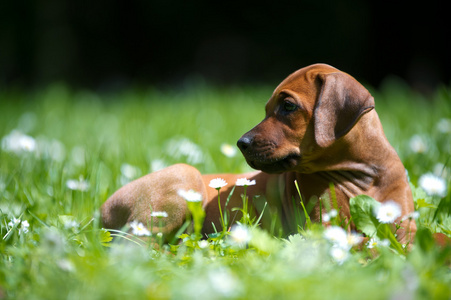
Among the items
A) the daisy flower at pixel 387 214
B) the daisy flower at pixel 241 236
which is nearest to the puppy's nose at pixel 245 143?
the daisy flower at pixel 241 236

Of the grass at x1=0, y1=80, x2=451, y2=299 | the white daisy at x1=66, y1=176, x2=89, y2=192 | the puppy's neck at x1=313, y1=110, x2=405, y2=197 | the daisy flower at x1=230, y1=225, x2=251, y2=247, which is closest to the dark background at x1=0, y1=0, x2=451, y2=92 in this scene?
the grass at x1=0, y1=80, x2=451, y2=299

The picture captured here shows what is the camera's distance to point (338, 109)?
99.0 inches

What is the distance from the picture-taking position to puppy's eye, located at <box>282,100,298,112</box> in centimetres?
262

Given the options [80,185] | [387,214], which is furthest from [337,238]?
[80,185]

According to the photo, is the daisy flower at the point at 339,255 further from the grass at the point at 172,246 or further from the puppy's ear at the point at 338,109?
the puppy's ear at the point at 338,109

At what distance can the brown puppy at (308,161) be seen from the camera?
2518mm

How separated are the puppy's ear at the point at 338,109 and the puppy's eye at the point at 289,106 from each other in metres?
0.12

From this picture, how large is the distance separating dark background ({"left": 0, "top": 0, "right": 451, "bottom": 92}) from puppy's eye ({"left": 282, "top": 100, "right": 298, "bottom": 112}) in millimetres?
7105

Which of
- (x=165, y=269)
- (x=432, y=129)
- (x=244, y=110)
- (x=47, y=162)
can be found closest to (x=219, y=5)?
(x=244, y=110)

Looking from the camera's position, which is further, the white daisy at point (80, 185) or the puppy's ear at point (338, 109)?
the white daisy at point (80, 185)

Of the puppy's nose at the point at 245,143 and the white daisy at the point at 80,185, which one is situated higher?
the puppy's nose at the point at 245,143

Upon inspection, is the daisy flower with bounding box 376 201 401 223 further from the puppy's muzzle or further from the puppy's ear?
the puppy's muzzle

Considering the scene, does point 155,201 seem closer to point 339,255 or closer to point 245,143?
point 245,143

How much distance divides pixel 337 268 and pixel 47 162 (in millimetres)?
2778
